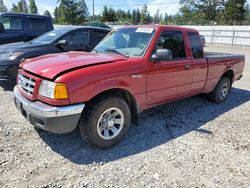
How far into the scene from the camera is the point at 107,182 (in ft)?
9.52

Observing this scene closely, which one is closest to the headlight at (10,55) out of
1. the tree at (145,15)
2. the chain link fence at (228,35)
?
the chain link fence at (228,35)

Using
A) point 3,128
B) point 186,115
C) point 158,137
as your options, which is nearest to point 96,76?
point 158,137

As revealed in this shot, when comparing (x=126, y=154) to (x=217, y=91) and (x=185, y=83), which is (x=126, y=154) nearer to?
(x=185, y=83)

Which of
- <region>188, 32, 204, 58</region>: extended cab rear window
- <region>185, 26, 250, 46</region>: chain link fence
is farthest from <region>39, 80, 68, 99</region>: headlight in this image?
<region>185, 26, 250, 46</region>: chain link fence

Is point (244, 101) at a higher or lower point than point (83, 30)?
lower

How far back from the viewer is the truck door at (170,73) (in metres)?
4.02

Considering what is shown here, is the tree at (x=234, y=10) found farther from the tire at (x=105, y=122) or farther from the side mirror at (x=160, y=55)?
the tire at (x=105, y=122)

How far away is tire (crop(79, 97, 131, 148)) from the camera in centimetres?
333

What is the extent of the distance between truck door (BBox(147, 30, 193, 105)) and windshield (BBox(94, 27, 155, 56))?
0.22 m

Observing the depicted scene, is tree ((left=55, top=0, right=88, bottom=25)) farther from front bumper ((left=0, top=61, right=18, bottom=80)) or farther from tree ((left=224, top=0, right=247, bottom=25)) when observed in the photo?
front bumper ((left=0, top=61, right=18, bottom=80))

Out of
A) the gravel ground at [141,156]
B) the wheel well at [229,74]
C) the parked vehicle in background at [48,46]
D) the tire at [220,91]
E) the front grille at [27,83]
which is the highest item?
the parked vehicle in background at [48,46]

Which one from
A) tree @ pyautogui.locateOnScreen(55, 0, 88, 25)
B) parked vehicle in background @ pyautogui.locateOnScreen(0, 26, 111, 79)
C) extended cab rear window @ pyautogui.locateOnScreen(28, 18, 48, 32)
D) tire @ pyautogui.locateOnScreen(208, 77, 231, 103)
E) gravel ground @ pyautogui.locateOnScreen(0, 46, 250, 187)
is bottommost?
gravel ground @ pyautogui.locateOnScreen(0, 46, 250, 187)

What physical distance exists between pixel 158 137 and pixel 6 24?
725 cm

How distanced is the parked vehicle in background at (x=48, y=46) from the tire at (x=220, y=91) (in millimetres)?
3774
